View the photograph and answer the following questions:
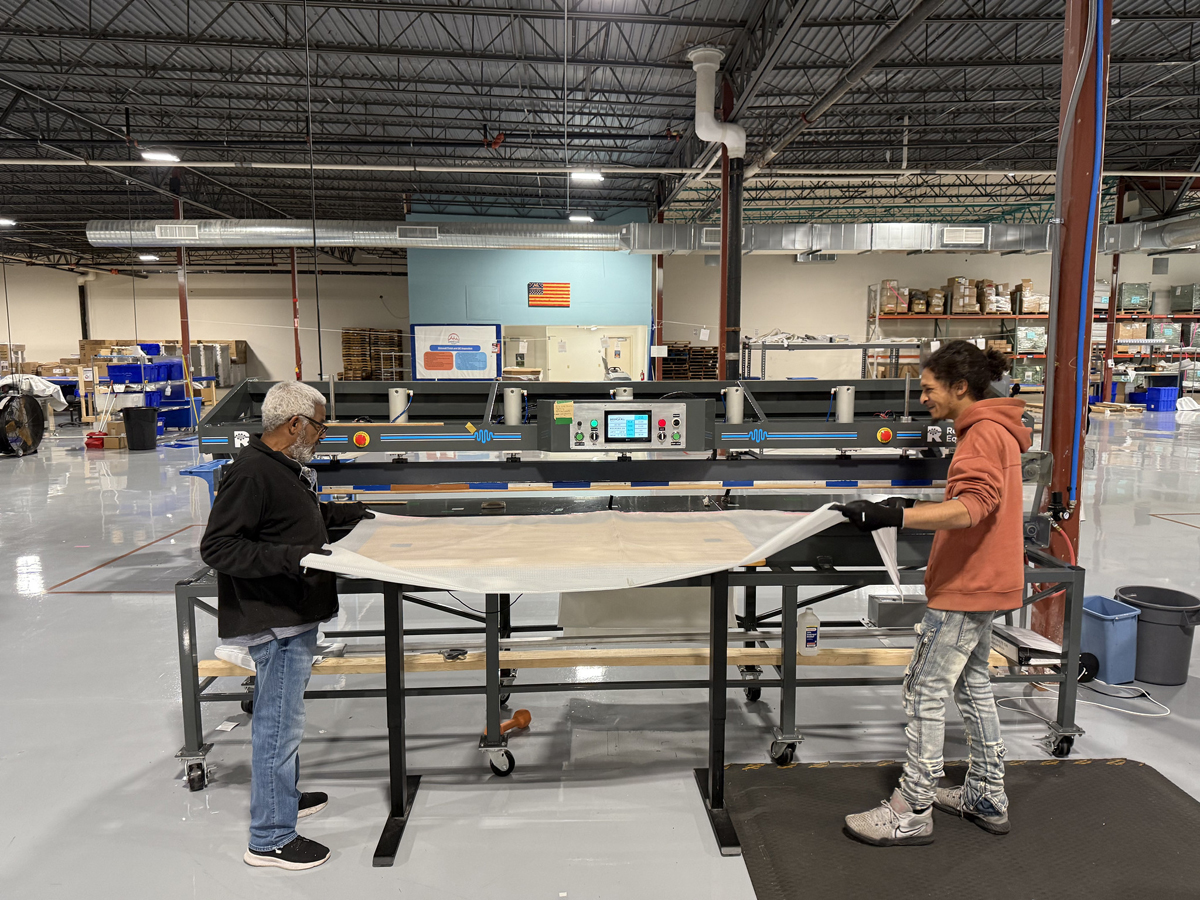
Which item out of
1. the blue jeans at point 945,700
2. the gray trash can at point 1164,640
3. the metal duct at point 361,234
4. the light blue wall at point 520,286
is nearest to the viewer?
the blue jeans at point 945,700

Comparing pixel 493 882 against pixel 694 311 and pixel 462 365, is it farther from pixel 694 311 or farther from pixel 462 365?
pixel 694 311

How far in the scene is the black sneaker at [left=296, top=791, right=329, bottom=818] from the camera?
95.3 inches

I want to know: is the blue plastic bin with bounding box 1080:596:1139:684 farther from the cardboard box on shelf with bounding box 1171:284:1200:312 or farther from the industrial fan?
the cardboard box on shelf with bounding box 1171:284:1200:312

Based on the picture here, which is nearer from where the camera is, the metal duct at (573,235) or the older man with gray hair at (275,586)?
the older man with gray hair at (275,586)

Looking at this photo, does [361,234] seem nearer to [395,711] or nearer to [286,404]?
[286,404]

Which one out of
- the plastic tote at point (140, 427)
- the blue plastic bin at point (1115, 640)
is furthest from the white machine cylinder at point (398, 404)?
the plastic tote at point (140, 427)

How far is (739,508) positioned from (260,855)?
7.18 feet

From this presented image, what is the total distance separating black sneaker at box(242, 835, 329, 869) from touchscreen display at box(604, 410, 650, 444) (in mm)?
2058

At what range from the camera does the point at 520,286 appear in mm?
13672

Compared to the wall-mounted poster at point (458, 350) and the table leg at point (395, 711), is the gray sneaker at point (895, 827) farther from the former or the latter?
the wall-mounted poster at point (458, 350)

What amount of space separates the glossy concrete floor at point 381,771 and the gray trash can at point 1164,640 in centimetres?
10

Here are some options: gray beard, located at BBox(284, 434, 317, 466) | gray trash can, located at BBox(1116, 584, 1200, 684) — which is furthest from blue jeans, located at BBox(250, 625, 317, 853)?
gray trash can, located at BBox(1116, 584, 1200, 684)

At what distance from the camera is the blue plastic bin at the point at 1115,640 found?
3367 millimetres

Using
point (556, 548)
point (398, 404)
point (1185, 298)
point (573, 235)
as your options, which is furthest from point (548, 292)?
point (1185, 298)
